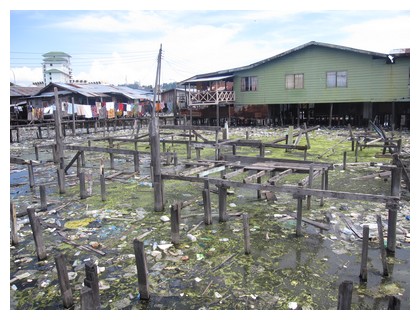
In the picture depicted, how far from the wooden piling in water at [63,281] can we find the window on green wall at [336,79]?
1021 inches

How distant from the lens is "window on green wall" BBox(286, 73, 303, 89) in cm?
2809

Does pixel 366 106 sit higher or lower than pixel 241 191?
higher

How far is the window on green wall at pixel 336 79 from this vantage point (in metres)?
26.5

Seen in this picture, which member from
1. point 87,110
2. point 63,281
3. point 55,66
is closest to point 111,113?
point 87,110

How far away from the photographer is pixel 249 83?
1209 inches

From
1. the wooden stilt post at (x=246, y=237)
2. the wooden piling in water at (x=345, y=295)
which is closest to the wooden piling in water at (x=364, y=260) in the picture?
the wooden piling in water at (x=345, y=295)

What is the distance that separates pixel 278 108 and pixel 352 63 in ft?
24.4

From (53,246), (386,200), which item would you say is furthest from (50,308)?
(386,200)

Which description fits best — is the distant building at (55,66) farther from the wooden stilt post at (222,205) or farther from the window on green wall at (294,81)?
the wooden stilt post at (222,205)

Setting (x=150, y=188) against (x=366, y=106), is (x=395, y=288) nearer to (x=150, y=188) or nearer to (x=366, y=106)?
(x=150, y=188)

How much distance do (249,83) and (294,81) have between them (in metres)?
4.19

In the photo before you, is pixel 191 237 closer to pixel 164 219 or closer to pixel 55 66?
pixel 164 219

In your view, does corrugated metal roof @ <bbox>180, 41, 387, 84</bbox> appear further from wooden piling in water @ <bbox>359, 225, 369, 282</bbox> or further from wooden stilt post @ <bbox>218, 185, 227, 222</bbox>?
wooden piling in water @ <bbox>359, 225, 369, 282</bbox>

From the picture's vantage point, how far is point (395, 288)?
5434 millimetres
